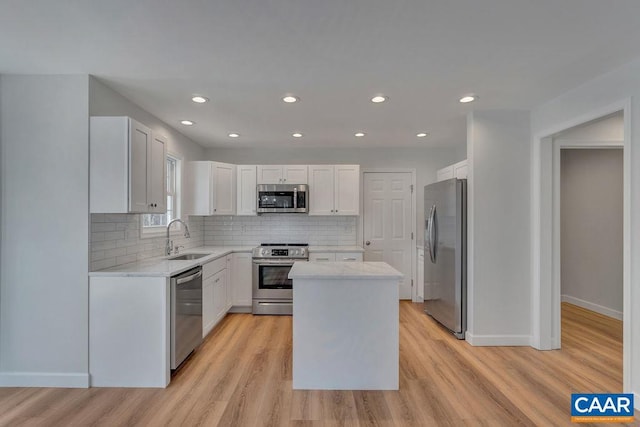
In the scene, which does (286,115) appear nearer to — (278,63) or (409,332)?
(278,63)

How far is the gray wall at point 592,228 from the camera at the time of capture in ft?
14.5

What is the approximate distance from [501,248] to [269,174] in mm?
3182

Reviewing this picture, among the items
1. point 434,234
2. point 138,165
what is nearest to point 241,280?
point 138,165

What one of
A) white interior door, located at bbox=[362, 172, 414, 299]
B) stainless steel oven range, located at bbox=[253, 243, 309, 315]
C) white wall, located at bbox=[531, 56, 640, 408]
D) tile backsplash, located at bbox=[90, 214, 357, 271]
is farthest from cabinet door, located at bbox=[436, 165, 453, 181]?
stainless steel oven range, located at bbox=[253, 243, 309, 315]

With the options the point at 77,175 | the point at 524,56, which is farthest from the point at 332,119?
the point at 77,175

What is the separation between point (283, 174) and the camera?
4.86 metres

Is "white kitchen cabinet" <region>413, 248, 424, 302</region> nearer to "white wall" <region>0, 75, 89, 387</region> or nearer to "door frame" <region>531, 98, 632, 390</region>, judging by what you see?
"door frame" <region>531, 98, 632, 390</region>

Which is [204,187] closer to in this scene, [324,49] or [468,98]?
[324,49]

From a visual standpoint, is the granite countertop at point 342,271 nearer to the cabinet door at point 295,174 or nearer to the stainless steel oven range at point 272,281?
the stainless steel oven range at point 272,281

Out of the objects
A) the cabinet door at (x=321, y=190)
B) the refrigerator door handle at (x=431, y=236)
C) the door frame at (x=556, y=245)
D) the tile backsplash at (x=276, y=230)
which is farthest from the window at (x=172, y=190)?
the door frame at (x=556, y=245)

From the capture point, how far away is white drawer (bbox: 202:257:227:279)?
353cm

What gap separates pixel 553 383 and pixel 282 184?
12.2 feet

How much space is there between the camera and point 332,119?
12.2 ft

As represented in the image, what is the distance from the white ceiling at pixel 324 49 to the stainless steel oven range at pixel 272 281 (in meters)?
2.04
